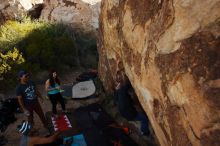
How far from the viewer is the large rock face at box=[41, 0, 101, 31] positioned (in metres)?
13.9

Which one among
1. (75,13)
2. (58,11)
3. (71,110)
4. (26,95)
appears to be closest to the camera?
(26,95)

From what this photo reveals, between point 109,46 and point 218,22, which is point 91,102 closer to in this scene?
point 109,46

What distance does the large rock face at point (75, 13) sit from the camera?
13875 millimetres

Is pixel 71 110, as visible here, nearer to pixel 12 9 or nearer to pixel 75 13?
pixel 75 13

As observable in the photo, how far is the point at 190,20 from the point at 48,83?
185 inches

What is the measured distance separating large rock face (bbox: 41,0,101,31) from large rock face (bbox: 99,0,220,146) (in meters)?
8.68

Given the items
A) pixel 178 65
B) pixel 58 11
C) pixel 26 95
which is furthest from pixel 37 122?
pixel 58 11

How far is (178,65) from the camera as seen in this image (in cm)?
377

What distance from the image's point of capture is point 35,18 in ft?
50.0

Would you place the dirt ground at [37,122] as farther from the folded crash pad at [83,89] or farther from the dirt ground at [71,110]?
the folded crash pad at [83,89]

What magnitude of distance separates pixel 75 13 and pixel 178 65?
10874 millimetres

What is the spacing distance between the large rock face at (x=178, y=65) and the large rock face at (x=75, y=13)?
8.68 m

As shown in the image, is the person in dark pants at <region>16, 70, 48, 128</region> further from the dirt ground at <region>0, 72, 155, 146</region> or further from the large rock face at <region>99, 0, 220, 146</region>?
the large rock face at <region>99, 0, 220, 146</region>

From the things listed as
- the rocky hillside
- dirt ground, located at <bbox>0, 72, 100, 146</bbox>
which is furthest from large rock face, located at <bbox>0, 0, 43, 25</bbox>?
dirt ground, located at <bbox>0, 72, 100, 146</bbox>
